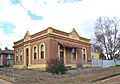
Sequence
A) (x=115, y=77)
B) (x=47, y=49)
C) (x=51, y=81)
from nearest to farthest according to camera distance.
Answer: (x=51, y=81), (x=115, y=77), (x=47, y=49)

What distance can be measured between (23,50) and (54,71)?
15.7m

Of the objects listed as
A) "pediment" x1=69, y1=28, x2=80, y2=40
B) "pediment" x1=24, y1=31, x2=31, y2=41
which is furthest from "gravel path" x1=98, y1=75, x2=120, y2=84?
"pediment" x1=24, y1=31, x2=31, y2=41

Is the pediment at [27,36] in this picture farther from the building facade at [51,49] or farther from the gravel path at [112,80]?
the gravel path at [112,80]

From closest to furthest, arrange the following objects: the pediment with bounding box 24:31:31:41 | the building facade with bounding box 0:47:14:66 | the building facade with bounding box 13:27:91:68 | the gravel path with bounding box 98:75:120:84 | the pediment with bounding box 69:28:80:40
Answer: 1. the gravel path with bounding box 98:75:120:84
2. the building facade with bounding box 13:27:91:68
3. the pediment with bounding box 69:28:80:40
4. the pediment with bounding box 24:31:31:41
5. the building facade with bounding box 0:47:14:66

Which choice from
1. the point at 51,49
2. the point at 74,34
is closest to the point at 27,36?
the point at 74,34

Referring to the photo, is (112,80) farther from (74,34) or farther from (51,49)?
(74,34)

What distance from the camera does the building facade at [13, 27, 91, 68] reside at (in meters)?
33.7

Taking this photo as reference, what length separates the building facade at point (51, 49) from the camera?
33.7m

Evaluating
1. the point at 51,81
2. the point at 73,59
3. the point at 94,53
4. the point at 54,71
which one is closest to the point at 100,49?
the point at 94,53

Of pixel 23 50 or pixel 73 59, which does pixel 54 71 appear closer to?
pixel 73 59

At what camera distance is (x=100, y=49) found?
59312 mm

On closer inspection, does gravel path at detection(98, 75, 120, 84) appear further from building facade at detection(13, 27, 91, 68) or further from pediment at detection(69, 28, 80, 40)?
pediment at detection(69, 28, 80, 40)

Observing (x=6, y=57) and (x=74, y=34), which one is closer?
(x=74, y=34)

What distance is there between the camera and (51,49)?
33312mm
